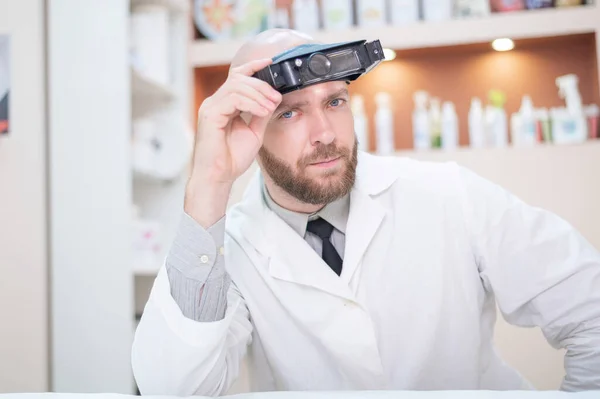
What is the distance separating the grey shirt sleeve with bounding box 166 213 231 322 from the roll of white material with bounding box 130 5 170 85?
1.57 metres

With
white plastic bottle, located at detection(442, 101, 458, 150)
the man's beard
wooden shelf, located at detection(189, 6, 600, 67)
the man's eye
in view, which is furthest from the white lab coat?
wooden shelf, located at detection(189, 6, 600, 67)

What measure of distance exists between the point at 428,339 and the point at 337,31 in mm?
1813

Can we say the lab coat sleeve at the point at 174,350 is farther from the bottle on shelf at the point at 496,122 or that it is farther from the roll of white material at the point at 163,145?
the bottle on shelf at the point at 496,122

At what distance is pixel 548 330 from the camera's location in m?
1.28

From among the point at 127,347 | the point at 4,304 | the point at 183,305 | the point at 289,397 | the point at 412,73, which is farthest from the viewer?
the point at 412,73

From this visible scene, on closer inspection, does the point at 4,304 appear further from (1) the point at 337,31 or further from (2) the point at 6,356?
(1) the point at 337,31

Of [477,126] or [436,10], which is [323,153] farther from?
[436,10]

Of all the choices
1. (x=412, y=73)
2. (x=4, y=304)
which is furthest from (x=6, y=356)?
(x=412, y=73)

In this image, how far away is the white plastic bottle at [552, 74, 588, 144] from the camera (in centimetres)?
257

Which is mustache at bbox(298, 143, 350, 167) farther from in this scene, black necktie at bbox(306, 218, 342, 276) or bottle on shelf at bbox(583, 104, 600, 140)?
bottle on shelf at bbox(583, 104, 600, 140)

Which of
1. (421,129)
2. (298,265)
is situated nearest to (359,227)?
(298,265)

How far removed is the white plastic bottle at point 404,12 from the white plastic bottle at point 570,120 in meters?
0.72

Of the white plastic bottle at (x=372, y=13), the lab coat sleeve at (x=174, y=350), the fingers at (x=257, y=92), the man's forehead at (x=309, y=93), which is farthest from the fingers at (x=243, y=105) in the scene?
the white plastic bottle at (x=372, y=13)

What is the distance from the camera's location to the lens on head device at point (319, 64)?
3.50 ft
